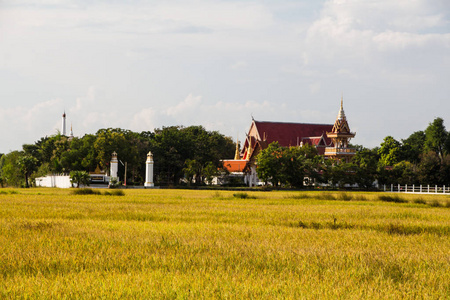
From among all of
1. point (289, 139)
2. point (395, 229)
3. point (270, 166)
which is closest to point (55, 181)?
point (270, 166)

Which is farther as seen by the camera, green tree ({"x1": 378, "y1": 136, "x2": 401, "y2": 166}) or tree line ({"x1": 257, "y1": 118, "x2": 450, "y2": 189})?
green tree ({"x1": 378, "y1": 136, "x2": 401, "y2": 166})

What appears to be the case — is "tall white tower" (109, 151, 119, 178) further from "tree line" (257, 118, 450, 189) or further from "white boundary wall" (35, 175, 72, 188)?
"tree line" (257, 118, 450, 189)

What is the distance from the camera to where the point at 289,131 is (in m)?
96.1

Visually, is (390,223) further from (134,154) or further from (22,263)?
(134,154)

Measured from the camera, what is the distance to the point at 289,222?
1673 centimetres

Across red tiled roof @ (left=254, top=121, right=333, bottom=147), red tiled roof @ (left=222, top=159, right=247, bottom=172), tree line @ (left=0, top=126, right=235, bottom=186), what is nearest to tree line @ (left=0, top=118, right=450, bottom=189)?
tree line @ (left=0, top=126, right=235, bottom=186)

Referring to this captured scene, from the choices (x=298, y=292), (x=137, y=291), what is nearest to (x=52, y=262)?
(x=137, y=291)

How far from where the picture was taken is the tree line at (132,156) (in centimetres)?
6812

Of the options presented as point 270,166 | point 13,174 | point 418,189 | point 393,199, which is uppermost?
point 270,166

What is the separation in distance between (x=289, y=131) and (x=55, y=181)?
1540 inches

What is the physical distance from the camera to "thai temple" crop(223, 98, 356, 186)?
80938 mm

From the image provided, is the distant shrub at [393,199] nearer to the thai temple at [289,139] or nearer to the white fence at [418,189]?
the white fence at [418,189]

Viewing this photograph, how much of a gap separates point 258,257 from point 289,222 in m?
7.16

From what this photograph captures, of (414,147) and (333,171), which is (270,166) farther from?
(414,147)
